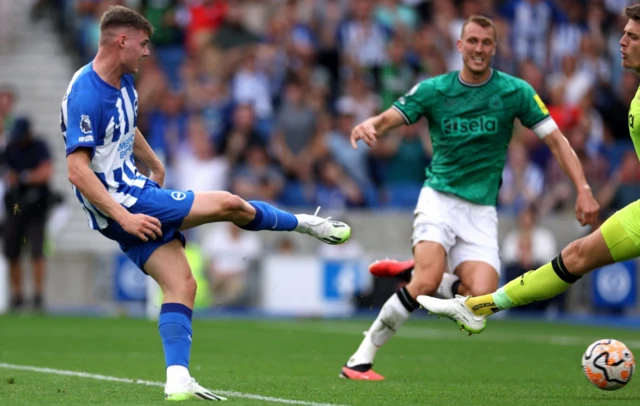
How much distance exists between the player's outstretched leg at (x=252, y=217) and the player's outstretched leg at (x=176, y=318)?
226mm

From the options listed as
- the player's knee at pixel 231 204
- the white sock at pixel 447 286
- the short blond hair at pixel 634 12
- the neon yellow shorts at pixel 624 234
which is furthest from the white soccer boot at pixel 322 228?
the short blond hair at pixel 634 12

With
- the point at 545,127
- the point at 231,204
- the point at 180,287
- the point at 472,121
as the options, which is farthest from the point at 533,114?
the point at 180,287

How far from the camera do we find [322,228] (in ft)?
27.2

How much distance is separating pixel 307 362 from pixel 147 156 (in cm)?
366

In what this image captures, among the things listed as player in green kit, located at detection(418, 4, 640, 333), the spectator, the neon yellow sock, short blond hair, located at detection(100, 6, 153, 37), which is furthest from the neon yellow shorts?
the spectator

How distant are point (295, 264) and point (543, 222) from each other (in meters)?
3.85

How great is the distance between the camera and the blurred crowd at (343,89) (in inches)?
775

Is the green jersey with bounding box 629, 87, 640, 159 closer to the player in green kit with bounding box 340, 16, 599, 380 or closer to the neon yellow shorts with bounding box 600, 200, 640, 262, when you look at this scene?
the neon yellow shorts with bounding box 600, 200, 640, 262

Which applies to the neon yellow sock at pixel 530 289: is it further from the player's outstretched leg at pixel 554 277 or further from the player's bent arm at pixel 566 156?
the player's bent arm at pixel 566 156

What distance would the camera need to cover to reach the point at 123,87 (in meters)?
→ 7.39

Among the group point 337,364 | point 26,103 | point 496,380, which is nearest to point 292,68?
point 26,103

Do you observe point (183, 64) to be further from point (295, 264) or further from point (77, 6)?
→ point (295, 264)

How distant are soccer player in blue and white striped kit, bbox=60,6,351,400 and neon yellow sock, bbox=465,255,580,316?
72.4 inches

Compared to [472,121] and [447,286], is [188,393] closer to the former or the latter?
[447,286]
